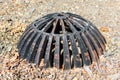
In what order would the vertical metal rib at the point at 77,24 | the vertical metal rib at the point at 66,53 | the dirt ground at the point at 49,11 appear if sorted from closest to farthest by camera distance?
1. the vertical metal rib at the point at 66,53
2. the dirt ground at the point at 49,11
3. the vertical metal rib at the point at 77,24

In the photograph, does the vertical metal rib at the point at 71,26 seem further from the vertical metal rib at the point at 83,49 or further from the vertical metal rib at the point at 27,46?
the vertical metal rib at the point at 27,46

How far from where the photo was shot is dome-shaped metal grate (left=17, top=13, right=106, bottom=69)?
411cm

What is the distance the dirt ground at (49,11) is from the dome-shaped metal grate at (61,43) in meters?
0.13

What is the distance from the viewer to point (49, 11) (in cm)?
576

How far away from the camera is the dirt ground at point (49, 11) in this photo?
4.19m

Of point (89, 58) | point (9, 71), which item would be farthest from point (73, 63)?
point (9, 71)

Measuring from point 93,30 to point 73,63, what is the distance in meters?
0.59

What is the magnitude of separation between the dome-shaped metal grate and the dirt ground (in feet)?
0.44

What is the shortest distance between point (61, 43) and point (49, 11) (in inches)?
61.8

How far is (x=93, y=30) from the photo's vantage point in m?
4.39

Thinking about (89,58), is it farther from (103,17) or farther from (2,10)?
(2,10)

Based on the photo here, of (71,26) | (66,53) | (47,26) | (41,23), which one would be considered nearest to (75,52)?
(66,53)

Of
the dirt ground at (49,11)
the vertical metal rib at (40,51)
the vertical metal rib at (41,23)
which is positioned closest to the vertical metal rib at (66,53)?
the dirt ground at (49,11)

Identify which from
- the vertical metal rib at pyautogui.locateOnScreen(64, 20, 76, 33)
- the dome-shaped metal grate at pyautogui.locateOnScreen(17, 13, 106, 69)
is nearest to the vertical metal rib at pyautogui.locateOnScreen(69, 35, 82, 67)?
the dome-shaped metal grate at pyautogui.locateOnScreen(17, 13, 106, 69)
